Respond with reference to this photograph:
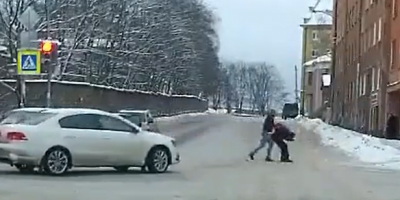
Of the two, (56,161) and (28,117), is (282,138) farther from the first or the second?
(28,117)

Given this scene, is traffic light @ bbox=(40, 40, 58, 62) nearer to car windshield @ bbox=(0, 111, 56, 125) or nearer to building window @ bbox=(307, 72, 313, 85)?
car windshield @ bbox=(0, 111, 56, 125)

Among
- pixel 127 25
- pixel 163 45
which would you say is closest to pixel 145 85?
pixel 163 45

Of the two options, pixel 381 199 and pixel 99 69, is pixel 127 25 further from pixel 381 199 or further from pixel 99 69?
pixel 381 199

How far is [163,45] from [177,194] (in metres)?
54.8

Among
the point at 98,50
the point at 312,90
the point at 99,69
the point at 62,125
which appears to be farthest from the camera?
the point at 312,90

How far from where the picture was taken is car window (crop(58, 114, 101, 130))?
19281 mm

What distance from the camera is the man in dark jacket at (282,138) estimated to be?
27734mm

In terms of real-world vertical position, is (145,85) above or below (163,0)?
below

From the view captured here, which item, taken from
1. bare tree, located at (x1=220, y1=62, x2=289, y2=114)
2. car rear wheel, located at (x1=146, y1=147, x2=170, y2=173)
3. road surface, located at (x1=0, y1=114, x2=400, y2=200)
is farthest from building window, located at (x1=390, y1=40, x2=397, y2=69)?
bare tree, located at (x1=220, y1=62, x2=289, y2=114)

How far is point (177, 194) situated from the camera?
51.4ft

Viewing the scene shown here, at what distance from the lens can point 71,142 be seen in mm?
19125

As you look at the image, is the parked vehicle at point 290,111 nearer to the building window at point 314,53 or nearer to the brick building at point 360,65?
the brick building at point 360,65

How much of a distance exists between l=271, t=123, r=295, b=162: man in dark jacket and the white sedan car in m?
7.52

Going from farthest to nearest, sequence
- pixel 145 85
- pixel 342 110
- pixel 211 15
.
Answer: pixel 211 15
pixel 145 85
pixel 342 110
